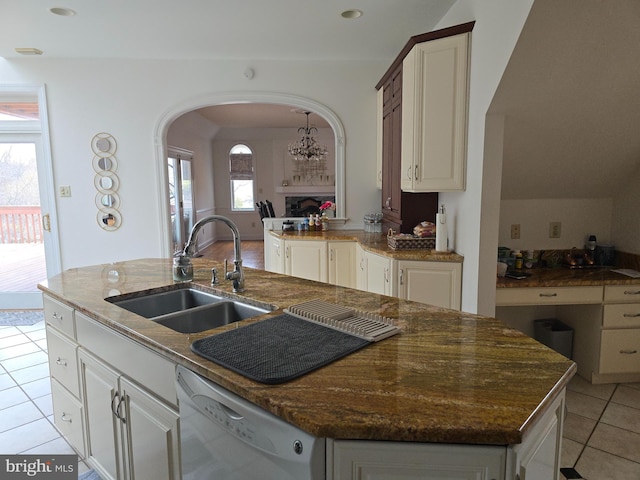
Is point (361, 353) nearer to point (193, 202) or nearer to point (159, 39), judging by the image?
point (159, 39)

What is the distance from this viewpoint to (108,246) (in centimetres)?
471

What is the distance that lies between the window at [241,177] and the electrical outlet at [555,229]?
7968 mm

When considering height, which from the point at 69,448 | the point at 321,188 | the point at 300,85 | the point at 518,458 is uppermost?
the point at 300,85

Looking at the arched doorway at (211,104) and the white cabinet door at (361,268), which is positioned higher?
the arched doorway at (211,104)

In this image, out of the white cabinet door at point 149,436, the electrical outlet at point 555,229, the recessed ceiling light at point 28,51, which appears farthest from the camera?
the recessed ceiling light at point 28,51

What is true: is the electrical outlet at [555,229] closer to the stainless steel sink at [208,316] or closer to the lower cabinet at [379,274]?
the lower cabinet at [379,274]

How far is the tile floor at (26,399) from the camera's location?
7.89 ft

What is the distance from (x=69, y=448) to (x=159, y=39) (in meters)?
3.38

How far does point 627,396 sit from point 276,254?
10.5 ft

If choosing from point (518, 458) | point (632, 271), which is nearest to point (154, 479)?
point (518, 458)

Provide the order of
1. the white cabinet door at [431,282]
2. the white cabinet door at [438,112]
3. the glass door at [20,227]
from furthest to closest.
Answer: the glass door at [20,227] < the white cabinet door at [431,282] < the white cabinet door at [438,112]

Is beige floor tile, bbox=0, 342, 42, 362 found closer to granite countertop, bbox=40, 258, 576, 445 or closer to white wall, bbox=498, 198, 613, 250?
granite countertop, bbox=40, 258, 576, 445

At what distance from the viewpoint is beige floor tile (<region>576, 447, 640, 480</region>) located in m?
2.09

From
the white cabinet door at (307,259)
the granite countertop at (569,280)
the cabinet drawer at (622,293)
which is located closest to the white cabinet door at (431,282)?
the granite countertop at (569,280)
